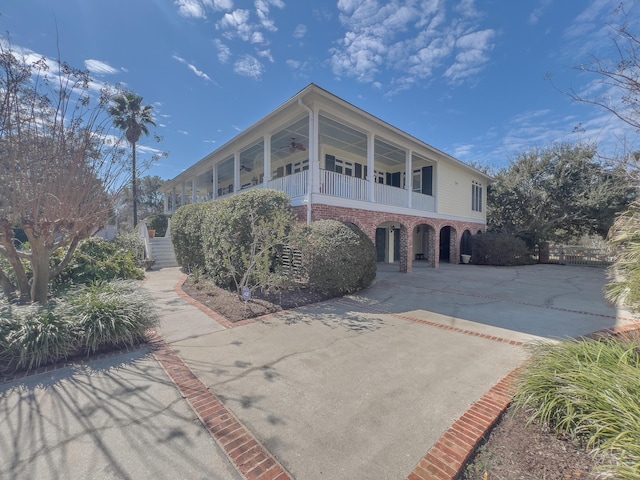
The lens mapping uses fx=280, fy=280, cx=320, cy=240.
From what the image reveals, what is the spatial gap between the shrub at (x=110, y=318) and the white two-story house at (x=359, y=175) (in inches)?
225

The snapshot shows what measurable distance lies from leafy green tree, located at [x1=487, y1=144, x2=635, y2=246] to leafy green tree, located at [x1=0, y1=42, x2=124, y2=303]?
905 inches

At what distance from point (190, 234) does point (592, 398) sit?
11274mm

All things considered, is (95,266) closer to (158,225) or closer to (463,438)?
(463,438)

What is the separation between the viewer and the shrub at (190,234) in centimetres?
1018

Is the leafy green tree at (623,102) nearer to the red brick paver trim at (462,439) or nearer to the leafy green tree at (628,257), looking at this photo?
the leafy green tree at (628,257)

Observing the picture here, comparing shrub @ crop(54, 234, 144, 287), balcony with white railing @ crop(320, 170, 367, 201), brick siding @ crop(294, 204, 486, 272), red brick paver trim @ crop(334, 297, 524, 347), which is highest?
balcony with white railing @ crop(320, 170, 367, 201)

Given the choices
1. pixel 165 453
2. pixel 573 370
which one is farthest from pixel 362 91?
pixel 165 453

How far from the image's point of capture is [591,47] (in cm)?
439

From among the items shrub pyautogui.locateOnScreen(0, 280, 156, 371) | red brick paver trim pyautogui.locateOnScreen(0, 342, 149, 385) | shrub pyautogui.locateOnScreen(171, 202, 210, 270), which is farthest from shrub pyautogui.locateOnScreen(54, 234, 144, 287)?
red brick paver trim pyautogui.locateOnScreen(0, 342, 149, 385)

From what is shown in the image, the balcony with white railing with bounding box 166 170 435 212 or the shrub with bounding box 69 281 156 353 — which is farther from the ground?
the balcony with white railing with bounding box 166 170 435 212

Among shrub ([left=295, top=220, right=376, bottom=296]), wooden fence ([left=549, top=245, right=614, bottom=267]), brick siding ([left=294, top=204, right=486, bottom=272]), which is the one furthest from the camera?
wooden fence ([left=549, top=245, right=614, bottom=267])

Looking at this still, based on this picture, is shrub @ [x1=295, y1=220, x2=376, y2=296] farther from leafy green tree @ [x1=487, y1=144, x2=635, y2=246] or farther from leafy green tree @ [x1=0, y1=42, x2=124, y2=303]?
leafy green tree @ [x1=487, y1=144, x2=635, y2=246]

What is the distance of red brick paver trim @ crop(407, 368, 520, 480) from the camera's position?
6.74 ft

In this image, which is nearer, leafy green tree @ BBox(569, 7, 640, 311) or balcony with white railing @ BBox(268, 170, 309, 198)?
leafy green tree @ BBox(569, 7, 640, 311)
